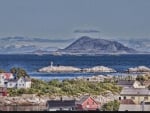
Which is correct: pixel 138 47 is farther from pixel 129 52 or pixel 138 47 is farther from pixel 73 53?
pixel 73 53

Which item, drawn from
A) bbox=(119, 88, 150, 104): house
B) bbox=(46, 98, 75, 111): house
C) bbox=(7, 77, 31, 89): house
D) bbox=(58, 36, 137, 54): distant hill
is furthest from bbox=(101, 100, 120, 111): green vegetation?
bbox=(7, 77, 31, 89): house

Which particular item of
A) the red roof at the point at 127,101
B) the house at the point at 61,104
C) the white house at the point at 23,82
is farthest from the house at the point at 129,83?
the white house at the point at 23,82

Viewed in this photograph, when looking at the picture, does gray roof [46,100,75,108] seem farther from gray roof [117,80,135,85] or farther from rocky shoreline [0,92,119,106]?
gray roof [117,80,135,85]

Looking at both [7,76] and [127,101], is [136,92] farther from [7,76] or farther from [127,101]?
[7,76]

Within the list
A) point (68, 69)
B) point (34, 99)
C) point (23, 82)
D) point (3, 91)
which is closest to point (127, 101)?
point (68, 69)

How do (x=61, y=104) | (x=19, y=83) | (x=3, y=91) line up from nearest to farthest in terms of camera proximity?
(x=61, y=104), (x=3, y=91), (x=19, y=83)

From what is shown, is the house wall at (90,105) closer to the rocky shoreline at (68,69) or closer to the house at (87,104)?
the house at (87,104)

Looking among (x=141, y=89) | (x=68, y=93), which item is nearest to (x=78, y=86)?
(x=68, y=93)
